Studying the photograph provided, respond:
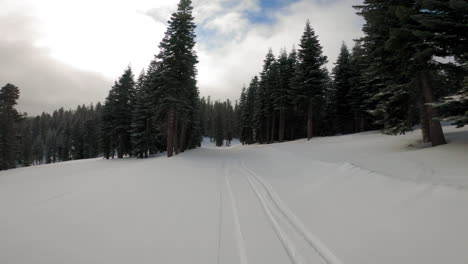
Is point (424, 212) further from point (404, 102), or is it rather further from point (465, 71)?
point (404, 102)

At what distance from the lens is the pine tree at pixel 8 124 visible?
31.6 meters

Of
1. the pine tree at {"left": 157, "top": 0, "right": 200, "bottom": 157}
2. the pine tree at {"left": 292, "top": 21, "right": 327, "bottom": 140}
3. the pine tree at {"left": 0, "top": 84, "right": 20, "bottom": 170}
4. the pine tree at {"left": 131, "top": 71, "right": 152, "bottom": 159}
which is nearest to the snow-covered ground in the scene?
the pine tree at {"left": 157, "top": 0, "right": 200, "bottom": 157}

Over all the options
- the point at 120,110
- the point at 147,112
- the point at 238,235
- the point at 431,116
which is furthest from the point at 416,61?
the point at 120,110

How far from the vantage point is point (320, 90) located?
29406mm

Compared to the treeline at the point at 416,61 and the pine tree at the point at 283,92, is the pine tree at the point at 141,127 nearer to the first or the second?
the pine tree at the point at 283,92

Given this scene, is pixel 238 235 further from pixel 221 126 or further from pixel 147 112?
pixel 221 126

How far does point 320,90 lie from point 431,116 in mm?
19310

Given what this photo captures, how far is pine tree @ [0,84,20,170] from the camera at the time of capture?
3161cm

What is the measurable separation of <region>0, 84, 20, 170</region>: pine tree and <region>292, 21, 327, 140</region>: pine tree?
45.5 meters

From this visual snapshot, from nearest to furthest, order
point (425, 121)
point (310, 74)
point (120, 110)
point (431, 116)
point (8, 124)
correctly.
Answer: point (431, 116), point (425, 121), point (310, 74), point (8, 124), point (120, 110)

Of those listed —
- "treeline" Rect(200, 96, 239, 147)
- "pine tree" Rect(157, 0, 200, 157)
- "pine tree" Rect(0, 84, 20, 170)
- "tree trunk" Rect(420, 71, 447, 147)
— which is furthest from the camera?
"treeline" Rect(200, 96, 239, 147)

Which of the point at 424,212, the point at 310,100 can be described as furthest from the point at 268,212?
the point at 310,100

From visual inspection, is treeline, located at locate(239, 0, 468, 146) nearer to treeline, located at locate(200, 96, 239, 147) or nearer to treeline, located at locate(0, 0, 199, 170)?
treeline, located at locate(0, 0, 199, 170)

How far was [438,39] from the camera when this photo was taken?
999 cm
